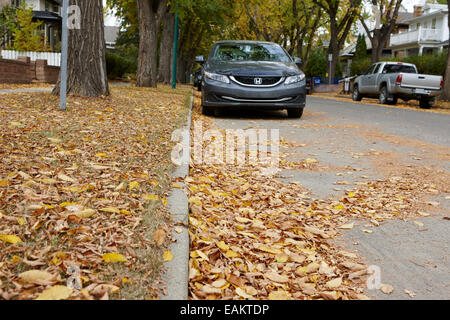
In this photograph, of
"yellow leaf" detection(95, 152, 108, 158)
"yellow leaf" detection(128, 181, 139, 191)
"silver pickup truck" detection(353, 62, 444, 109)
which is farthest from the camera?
"silver pickup truck" detection(353, 62, 444, 109)

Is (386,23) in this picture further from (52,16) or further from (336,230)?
(336,230)

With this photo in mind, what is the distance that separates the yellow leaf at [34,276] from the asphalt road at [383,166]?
171 centimetres

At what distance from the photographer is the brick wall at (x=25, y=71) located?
1525 cm

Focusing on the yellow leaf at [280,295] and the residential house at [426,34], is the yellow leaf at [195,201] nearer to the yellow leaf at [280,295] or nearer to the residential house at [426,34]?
the yellow leaf at [280,295]

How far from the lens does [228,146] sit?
722cm

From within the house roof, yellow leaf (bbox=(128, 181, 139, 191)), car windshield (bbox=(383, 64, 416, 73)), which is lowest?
yellow leaf (bbox=(128, 181, 139, 191))

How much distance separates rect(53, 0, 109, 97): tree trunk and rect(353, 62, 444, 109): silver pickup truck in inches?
542

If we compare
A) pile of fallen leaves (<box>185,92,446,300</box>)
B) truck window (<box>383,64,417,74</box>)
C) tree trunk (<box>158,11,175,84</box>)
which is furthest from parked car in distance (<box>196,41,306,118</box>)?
tree trunk (<box>158,11,175,84</box>)

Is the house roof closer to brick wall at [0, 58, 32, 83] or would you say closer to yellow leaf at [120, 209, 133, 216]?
brick wall at [0, 58, 32, 83]

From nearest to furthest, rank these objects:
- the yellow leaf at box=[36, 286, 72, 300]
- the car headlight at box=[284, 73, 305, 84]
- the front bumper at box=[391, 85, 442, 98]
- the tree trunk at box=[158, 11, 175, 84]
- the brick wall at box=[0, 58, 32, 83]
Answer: the yellow leaf at box=[36, 286, 72, 300] → the car headlight at box=[284, 73, 305, 84] → the brick wall at box=[0, 58, 32, 83] → the front bumper at box=[391, 85, 442, 98] → the tree trunk at box=[158, 11, 175, 84]

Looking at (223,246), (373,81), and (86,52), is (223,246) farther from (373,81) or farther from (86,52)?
(373,81)

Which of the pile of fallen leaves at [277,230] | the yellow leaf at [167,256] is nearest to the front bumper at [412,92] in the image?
the pile of fallen leaves at [277,230]

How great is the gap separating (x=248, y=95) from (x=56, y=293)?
8.54 meters

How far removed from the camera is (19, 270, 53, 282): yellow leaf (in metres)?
2.19
